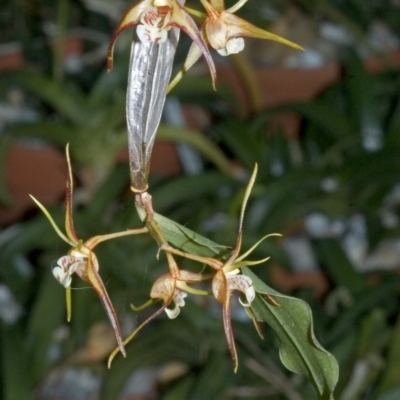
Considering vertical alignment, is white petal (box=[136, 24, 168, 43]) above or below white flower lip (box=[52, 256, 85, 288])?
above

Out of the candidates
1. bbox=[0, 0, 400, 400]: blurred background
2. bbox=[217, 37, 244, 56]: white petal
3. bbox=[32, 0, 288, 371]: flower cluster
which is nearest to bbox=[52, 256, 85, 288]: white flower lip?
bbox=[32, 0, 288, 371]: flower cluster

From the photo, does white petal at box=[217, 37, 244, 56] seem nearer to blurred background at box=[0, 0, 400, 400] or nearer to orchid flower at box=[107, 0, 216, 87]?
orchid flower at box=[107, 0, 216, 87]

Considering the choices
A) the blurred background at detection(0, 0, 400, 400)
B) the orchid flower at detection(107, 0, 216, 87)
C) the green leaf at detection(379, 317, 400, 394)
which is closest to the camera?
the orchid flower at detection(107, 0, 216, 87)

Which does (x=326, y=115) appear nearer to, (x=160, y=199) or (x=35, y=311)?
(x=160, y=199)

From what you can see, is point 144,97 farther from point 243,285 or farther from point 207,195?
point 207,195

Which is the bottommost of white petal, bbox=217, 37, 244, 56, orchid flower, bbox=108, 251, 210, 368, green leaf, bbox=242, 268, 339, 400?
green leaf, bbox=242, 268, 339, 400

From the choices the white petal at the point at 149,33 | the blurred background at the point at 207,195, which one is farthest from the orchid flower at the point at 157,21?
the blurred background at the point at 207,195

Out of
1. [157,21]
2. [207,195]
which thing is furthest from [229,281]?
[207,195]
